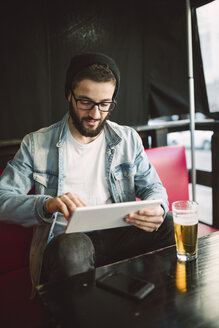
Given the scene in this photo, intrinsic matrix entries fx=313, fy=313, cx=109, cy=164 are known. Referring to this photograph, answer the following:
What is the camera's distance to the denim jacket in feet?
4.21

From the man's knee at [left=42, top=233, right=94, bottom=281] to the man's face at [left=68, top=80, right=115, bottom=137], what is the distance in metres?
0.56

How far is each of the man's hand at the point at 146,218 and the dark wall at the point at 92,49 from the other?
123 centimetres

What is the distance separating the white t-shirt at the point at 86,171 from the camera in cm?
Result: 148

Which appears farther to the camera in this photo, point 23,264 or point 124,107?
point 124,107

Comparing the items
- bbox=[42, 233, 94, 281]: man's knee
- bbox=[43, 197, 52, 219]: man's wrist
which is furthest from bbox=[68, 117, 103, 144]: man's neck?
bbox=[42, 233, 94, 281]: man's knee

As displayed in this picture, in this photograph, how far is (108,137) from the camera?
160 cm

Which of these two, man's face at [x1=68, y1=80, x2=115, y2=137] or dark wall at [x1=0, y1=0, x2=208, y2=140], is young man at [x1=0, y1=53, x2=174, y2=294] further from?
dark wall at [x1=0, y1=0, x2=208, y2=140]

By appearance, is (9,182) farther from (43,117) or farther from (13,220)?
(43,117)

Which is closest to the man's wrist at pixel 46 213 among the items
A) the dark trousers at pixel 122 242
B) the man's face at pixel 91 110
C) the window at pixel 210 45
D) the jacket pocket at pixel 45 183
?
the dark trousers at pixel 122 242

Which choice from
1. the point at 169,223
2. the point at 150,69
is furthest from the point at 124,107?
the point at 169,223

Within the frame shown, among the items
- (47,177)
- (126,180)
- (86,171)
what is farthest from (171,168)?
(47,177)

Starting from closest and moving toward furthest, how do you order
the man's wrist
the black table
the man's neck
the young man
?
the black table, the man's wrist, the young man, the man's neck

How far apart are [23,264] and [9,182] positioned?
1.48 ft

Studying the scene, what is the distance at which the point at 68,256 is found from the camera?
1.03 metres
